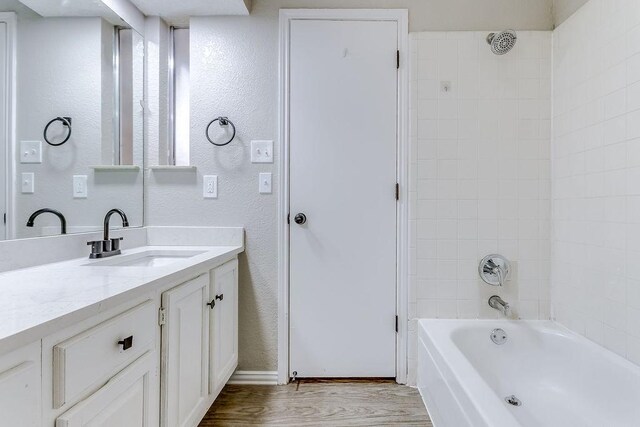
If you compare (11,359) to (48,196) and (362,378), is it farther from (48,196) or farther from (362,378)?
(362,378)

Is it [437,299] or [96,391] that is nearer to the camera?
[96,391]

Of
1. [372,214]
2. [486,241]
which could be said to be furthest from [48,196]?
[486,241]

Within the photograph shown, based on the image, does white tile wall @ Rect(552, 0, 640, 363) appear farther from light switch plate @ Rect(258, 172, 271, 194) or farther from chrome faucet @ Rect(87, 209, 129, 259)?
chrome faucet @ Rect(87, 209, 129, 259)

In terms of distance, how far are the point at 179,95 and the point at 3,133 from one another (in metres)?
0.98

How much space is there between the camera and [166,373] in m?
1.08

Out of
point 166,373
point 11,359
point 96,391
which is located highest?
point 11,359

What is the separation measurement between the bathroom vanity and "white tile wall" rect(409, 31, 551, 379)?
3.64ft

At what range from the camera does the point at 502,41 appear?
1.65 metres

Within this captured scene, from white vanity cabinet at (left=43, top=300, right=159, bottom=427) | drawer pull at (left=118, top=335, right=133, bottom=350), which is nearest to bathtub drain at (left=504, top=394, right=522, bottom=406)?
white vanity cabinet at (left=43, top=300, right=159, bottom=427)

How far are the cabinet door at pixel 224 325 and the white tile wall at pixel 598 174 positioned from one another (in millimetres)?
1718

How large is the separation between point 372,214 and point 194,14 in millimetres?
1501

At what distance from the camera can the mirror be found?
1.12 meters

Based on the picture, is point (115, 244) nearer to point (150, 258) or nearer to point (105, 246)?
point (105, 246)

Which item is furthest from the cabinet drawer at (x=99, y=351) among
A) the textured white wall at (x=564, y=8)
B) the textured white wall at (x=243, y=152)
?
the textured white wall at (x=564, y=8)
